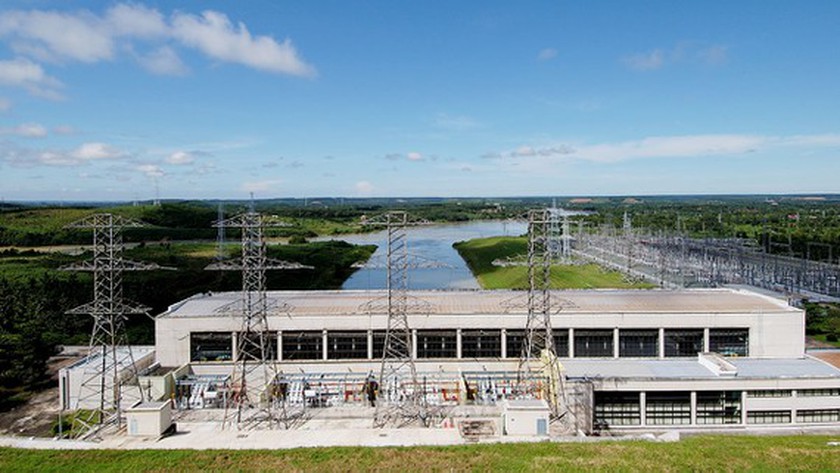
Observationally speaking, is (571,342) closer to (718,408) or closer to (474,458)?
(718,408)

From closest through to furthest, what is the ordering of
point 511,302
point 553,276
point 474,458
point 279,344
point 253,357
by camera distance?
point 474,458, point 253,357, point 279,344, point 511,302, point 553,276

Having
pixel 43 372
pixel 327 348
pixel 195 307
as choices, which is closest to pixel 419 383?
pixel 327 348

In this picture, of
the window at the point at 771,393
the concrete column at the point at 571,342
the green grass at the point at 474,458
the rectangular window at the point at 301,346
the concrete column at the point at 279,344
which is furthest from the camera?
the rectangular window at the point at 301,346

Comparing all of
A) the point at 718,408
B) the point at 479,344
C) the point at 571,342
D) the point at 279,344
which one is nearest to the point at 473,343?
the point at 479,344

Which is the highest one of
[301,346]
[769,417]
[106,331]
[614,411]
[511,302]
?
[106,331]

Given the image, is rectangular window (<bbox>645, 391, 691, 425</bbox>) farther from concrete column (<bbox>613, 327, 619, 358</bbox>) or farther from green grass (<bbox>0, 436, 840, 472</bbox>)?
green grass (<bbox>0, 436, 840, 472</bbox>)

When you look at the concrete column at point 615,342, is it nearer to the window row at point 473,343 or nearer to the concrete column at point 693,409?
the window row at point 473,343

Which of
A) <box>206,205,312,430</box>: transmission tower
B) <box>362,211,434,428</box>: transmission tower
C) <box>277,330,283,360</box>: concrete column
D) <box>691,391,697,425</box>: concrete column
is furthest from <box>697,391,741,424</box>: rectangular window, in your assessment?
<box>277,330,283,360</box>: concrete column

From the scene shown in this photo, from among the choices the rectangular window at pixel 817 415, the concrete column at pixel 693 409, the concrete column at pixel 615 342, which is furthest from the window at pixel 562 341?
the rectangular window at pixel 817 415
